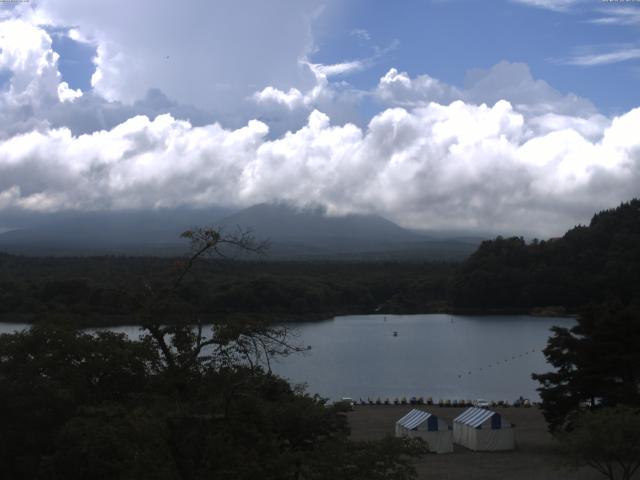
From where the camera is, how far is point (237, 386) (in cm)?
512

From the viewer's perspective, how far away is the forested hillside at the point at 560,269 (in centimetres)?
5184

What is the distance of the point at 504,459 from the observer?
1479cm

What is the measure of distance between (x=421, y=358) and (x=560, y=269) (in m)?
23.5

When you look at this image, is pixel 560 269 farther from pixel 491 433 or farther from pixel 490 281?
pixel 491 433

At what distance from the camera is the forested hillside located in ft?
170

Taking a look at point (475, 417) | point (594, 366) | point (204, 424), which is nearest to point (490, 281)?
point (475, 417)

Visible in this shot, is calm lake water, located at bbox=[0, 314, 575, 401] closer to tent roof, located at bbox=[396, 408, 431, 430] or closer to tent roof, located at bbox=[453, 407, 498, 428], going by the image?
tent roof, located at bbox=[396, 408, 431, 430]

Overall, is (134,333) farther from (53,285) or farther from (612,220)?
(612,220)

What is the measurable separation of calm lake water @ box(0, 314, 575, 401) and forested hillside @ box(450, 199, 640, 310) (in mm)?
3836

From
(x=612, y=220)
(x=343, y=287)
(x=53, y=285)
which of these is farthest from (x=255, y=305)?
(x=612, y=220)

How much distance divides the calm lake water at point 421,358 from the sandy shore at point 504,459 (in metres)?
2.76

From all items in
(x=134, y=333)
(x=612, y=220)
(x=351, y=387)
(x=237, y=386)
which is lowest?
(x=351, y=387)

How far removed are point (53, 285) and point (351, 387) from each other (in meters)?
16.7

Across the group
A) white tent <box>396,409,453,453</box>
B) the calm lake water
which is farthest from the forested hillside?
white tent <box>396,409,453,453</box>
